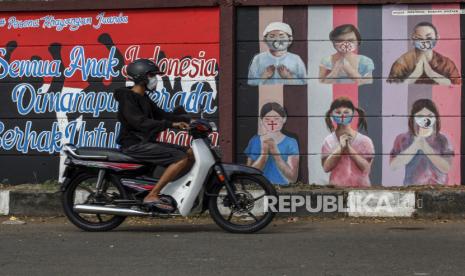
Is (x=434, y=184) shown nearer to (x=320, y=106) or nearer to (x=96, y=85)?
(x=320, y=106)

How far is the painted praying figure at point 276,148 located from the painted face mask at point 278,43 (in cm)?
75

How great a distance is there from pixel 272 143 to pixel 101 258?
3696mm

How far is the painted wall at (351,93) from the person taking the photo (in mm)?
8883

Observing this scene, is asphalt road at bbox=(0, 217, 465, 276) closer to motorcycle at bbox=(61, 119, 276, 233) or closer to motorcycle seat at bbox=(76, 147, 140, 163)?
motorcycle at bbox=(61, 119, 276, 233)

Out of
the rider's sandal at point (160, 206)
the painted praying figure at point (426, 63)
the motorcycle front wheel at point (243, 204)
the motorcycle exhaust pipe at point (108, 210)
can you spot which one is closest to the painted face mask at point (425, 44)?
the painted praying figure at point (426, 63)

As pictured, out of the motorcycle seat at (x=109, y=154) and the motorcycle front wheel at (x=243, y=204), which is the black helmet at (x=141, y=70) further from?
the motorcycle front wheel at (x=243, y=204)

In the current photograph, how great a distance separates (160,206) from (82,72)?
312 centimetres

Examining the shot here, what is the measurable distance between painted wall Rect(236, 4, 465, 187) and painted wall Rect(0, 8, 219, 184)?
61 cm

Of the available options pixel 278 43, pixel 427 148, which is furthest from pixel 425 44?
pixel 278 43

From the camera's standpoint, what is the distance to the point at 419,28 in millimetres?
8883

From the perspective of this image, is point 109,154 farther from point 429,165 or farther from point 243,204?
point 429,165

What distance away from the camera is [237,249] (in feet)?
20.8

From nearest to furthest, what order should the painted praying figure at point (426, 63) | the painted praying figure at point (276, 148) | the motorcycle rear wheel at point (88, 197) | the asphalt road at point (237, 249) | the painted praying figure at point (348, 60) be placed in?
the asphalt road at point (237, 249) < the motorcycle rear wheel at point (88, 197) < the painted praying figure at point (426, 63) < the painted praying figure at point (348, 60) < the painted praying figure at point (276, 148)

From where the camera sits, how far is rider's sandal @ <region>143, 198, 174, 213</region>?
6984 mm
